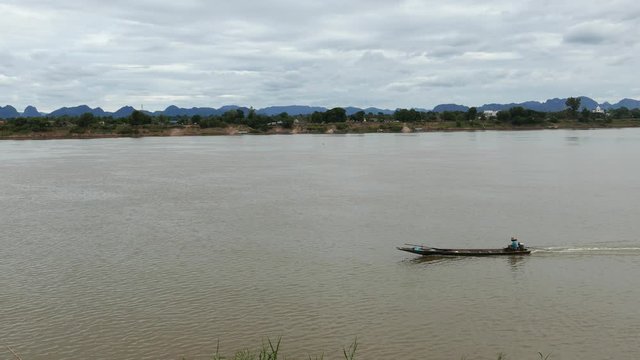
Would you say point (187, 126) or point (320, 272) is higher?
point (187, 126)

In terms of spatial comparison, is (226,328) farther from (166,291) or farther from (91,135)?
(91,135)

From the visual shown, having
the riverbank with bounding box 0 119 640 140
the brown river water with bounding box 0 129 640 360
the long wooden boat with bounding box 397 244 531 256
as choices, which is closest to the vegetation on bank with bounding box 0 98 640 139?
the riverbank with bounding box 0 119 640 140

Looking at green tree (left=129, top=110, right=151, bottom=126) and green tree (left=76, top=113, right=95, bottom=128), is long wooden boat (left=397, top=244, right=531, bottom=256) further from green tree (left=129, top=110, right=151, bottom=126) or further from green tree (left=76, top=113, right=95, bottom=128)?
green tree (left=129, top=110, right=151, bottom=126)

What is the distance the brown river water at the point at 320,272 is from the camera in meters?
19.3

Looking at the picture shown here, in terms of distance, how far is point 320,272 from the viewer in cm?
2684

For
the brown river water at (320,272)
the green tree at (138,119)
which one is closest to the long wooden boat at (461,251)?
the brown river water at (320,272)

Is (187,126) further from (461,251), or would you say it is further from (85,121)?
(461,251)

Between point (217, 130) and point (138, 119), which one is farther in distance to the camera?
point (217, 130)

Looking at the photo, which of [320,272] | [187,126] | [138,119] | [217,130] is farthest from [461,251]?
[187,126]

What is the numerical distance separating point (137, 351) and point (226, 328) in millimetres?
3239

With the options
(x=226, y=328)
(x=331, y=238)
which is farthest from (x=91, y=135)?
(x=226, y=328)

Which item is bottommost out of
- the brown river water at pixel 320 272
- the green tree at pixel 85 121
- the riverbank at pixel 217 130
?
the brown river water at pixel 320 272

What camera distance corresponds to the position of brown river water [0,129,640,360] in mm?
19312

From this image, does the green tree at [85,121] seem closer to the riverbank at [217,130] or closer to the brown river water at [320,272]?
the riverbank at [217,130]
